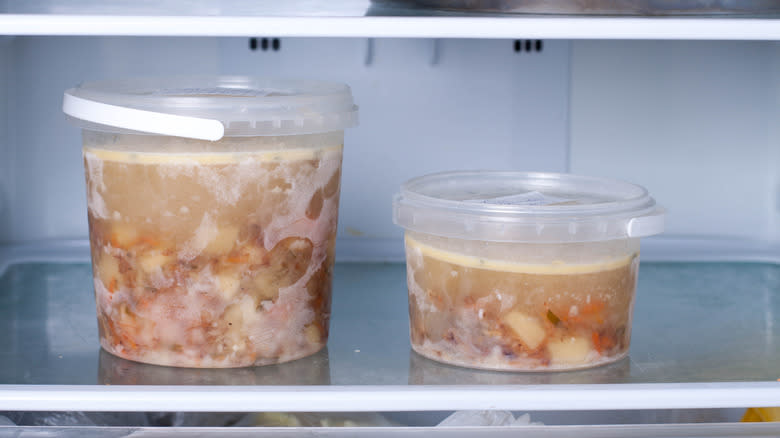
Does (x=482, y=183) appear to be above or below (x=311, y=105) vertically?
below

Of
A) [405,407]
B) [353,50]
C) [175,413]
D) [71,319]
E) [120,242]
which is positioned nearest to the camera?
[405,407]

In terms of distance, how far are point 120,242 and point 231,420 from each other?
0.25 metres

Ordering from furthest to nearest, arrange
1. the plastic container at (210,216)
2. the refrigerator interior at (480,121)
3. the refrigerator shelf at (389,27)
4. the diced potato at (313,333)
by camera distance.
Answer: the refrigerator interior at (480,121)
the diced potato at (313,333)
the plastic container at (210,216)
the refrigerator shelf at (389,27)

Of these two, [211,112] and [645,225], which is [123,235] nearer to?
[211,112]

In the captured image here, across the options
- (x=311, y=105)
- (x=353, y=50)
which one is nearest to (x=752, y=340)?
(x=311, y=105)

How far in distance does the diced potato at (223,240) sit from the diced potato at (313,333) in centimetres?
15

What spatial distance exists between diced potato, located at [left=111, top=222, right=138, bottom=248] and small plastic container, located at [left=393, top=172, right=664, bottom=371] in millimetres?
297

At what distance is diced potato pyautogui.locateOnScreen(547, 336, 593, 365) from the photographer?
0.99m

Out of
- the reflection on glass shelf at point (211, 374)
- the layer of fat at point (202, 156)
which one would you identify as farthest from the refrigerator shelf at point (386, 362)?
the layer of fat at point (202, 156)

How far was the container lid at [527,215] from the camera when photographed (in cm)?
95

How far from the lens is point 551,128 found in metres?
1.55

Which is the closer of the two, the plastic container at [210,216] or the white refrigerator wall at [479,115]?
the plastic container at [210,216]

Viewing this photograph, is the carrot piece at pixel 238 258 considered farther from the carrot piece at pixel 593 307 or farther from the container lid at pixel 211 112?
the carrot piece at pixel 593 307

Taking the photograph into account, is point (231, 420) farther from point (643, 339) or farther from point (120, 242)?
point (643, 339)
